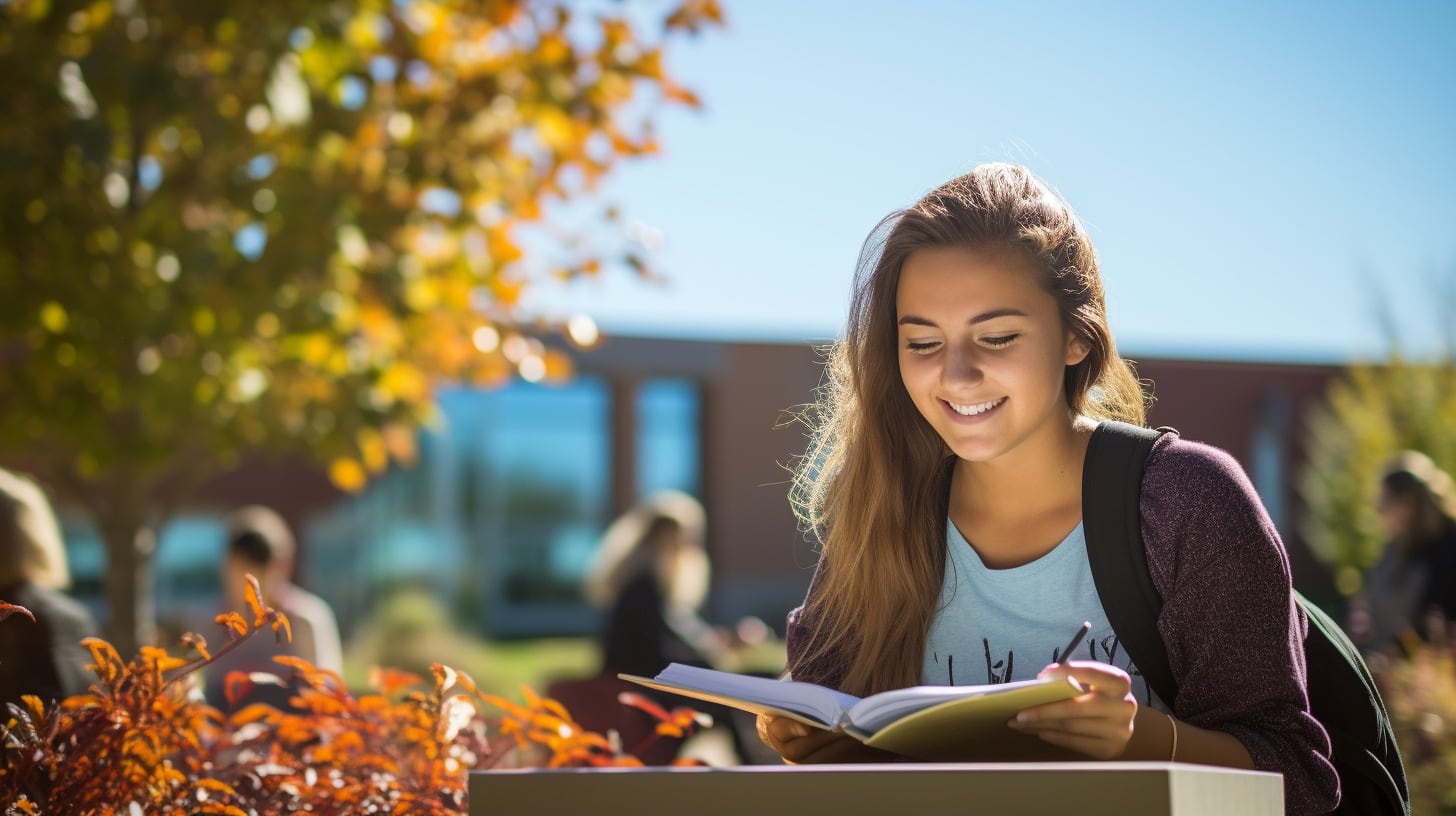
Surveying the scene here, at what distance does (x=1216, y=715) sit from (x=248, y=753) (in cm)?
143

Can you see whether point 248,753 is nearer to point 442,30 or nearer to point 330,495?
point 442,30

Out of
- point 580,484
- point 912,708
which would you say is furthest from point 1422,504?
point 580,484

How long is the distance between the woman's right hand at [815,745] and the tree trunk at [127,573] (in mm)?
3337

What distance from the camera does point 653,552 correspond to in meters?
6.48

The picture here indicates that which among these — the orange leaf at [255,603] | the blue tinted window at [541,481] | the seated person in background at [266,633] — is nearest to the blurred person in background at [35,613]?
the orange leaf at [255,603]

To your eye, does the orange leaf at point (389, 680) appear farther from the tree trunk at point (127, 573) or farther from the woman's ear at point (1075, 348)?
the tree trunk at point (127, 573)

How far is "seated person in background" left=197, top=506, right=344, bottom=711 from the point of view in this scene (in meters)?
5.54

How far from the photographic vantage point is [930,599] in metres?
2.15

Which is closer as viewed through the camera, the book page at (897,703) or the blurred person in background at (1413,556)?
the book page at (897,703)

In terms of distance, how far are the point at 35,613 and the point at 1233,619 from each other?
218 centimetres

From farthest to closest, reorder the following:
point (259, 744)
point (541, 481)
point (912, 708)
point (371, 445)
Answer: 1. point (541, 481)
2. point (371, 445)
3. point (259, 744)
4. point (912, 708)

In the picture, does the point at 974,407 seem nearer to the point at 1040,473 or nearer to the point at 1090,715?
the point at 1040,473

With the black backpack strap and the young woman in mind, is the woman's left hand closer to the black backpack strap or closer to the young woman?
the young woman

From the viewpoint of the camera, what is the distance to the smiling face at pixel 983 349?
195 cm
